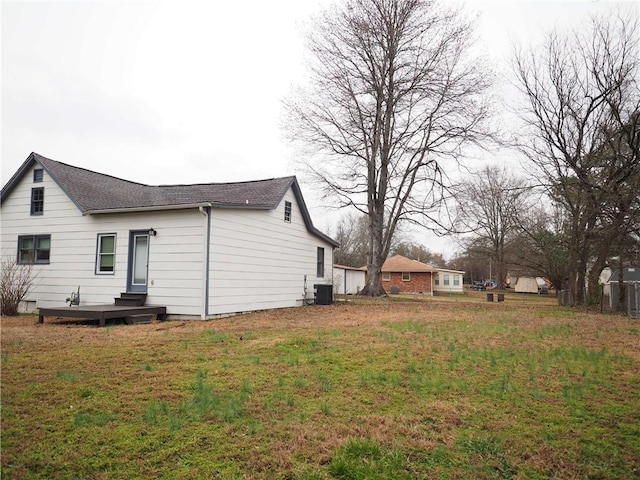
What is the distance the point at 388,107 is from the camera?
77.4 feet

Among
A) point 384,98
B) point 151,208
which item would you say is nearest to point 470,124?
point 384,98

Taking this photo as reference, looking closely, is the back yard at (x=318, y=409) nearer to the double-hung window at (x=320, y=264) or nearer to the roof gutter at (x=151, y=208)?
the roof gutter at (x=151, y=208)

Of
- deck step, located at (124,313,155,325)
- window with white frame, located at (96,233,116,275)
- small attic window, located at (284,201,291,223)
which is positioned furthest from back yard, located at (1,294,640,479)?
small attic window, located at (284,201,291,223)

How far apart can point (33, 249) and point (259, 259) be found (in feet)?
Result: 26.8

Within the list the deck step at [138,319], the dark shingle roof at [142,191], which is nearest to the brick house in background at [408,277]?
the dark shingle roof at [142,191]

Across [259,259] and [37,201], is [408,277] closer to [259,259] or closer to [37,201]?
[259,259]

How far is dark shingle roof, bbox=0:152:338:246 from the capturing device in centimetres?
1452

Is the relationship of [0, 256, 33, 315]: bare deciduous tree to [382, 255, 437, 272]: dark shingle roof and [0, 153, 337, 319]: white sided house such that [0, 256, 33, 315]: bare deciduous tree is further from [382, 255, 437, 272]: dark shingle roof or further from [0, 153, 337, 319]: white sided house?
[382, 255, 437, 272]: dark shingle roof

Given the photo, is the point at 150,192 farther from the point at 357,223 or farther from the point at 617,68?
the point at 357,223

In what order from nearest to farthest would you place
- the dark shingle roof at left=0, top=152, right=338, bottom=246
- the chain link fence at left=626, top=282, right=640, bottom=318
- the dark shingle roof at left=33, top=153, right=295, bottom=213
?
the dark shingle roof at left=0, top=152, right=338, bottom=246, the dark shingle roof at left=33, top=153, right=295, bottom=213, the chain link fence at left=626, top=282, right=640, bottom=318

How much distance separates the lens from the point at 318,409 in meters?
4.39

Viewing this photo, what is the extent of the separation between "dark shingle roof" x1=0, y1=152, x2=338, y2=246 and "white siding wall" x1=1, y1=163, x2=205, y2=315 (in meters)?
0.35

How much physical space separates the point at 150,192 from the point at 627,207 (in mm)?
19565

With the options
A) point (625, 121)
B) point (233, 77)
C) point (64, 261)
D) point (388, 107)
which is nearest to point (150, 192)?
point (64, 261)
